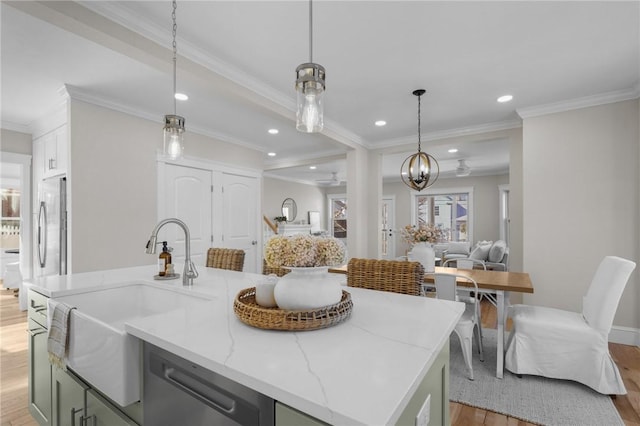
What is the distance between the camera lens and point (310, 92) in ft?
4.22

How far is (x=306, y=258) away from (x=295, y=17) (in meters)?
1.69

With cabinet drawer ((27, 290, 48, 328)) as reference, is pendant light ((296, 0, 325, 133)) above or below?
above

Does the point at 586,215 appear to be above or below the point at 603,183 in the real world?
below

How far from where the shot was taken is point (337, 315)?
1017mm

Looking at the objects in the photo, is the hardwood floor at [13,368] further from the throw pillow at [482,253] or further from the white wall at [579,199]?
the throw pillow at [482,253]

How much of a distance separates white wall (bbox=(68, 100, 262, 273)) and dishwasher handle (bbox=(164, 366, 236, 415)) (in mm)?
2681

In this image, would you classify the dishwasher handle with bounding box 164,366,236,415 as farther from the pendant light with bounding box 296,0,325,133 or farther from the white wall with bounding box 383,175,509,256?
the white wall with bounding box 383,175,509,256

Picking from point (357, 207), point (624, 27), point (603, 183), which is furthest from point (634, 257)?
point (357, 207)

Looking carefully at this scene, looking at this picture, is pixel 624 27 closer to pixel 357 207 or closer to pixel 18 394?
pixel 357 207

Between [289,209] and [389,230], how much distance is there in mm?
3026

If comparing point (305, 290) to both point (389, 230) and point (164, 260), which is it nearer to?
point (164, 260)

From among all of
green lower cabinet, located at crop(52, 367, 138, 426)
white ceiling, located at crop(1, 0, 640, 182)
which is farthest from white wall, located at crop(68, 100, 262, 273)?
green lower cabinet, located at crop(52, 367, 138, 426)

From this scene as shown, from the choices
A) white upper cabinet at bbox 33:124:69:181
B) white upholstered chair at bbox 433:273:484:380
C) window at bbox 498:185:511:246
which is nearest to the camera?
white upholstered chair at bbox 433:273:484:380

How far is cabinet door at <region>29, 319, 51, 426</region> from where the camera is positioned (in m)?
1.62
